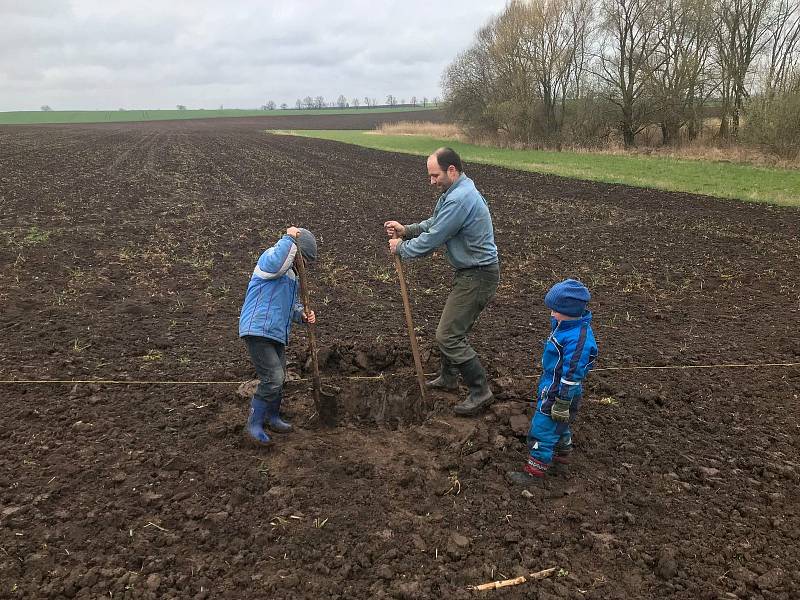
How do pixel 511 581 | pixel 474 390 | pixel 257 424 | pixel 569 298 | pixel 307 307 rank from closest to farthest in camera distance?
pixel 511 581, pixel 569 298, pixel 257 424, pixel 307 307, pixel 474 390

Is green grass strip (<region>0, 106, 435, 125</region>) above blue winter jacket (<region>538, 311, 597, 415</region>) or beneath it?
above

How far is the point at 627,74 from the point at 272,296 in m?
41.9

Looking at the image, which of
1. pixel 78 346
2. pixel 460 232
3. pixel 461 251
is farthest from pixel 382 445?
pixel 78 346

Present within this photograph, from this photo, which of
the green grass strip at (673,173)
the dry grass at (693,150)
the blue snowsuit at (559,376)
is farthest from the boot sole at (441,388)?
the dry grass at (693,150)

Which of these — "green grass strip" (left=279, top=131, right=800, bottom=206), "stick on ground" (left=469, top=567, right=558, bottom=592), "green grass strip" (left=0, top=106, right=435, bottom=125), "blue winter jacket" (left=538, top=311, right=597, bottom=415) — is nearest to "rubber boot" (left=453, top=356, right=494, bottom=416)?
"blue winter jacket" (left=538, top=311, right=597, bottom=415)

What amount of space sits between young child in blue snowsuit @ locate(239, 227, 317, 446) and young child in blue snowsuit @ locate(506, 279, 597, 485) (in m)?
1.98

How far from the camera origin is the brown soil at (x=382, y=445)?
128 inches

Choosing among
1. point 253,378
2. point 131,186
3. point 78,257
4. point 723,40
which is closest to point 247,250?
point 78,257

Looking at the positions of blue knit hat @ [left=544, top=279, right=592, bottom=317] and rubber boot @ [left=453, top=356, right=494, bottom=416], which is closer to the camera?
blue knit hat @ [left=544, top=279, right=592, bottom=317]

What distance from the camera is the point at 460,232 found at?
479 centimetres

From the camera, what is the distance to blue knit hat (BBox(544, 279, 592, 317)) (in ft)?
12.3

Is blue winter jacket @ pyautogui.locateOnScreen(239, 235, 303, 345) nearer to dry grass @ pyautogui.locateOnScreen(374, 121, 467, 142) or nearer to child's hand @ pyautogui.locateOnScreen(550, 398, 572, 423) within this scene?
child's hand @ pyautogui.locateOnScreen(550, 398, 572, 423)

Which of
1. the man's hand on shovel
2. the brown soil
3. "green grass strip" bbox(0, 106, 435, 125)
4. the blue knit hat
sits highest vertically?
"green grass strip" bbox(0, 106, 435, 125)

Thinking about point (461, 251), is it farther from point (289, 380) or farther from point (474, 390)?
point (289, 380)
